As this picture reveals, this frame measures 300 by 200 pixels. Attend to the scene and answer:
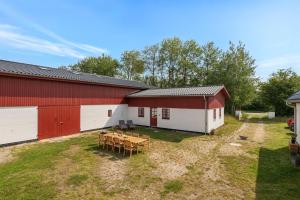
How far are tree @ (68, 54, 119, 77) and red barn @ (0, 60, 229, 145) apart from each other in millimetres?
30245

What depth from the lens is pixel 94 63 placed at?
5166 cm

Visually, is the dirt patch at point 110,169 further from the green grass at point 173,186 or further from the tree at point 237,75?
the tree at point 237,75

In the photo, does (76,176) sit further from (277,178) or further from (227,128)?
(227,128)

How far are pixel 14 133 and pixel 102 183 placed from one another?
875 centimetres

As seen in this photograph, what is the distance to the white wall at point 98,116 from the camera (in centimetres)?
1675

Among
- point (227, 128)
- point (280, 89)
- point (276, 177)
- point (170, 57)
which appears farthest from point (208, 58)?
point (276, 177)

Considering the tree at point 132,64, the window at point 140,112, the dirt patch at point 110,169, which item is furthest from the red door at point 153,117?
the tree at point 132,64

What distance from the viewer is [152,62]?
44.3m

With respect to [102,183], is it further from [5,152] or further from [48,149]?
[5,152]

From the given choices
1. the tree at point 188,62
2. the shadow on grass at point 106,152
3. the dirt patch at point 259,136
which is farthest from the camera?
the tree at point 188,62

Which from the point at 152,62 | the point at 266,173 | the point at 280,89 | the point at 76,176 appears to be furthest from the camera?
the point at 152,62

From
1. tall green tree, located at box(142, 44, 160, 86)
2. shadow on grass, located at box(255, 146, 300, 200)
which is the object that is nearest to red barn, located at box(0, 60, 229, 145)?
shadow on grass, located at box(255, 146, 300, 200)

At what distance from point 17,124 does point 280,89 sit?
3300cm

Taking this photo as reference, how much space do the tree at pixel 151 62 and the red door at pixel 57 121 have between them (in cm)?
2955
